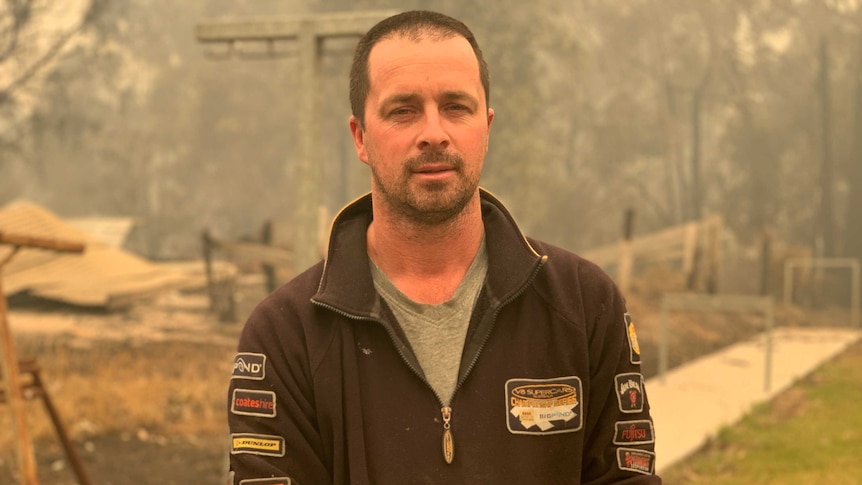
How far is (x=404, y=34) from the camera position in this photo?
7.59ft

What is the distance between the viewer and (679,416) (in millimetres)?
9891

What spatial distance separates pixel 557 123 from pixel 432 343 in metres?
38.0

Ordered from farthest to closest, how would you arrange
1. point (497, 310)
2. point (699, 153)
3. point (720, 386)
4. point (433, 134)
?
point (699, 153)
point (720, 386)
point (497, 310)
point (433, 134)

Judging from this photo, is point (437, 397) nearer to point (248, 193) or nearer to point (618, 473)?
point (618, 473)

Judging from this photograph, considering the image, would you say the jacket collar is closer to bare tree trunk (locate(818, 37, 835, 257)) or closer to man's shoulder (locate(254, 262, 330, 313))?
man's shoulder (locate(254, 262, 330, 313))

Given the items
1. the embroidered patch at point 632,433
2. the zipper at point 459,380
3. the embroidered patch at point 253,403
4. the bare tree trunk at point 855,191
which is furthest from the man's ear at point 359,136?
the bare tree trunk at point 855,191

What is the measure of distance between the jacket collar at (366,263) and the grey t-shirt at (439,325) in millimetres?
53

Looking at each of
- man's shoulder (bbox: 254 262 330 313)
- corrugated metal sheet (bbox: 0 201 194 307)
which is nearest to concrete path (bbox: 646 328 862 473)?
man's shoulder (bbox: 254 262 330 313)

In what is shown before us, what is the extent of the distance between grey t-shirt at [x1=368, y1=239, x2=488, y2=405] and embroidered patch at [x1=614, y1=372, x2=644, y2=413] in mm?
401

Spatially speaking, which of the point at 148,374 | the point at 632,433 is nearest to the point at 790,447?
the point at 632,433

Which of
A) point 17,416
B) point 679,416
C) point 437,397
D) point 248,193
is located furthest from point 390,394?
point 248,193

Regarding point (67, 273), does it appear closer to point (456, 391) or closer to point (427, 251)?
point (427, 251)

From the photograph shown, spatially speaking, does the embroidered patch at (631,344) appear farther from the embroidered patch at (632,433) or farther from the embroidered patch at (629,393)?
the embroidered patch at (632,433)

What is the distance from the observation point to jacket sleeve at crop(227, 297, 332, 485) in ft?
7.63
